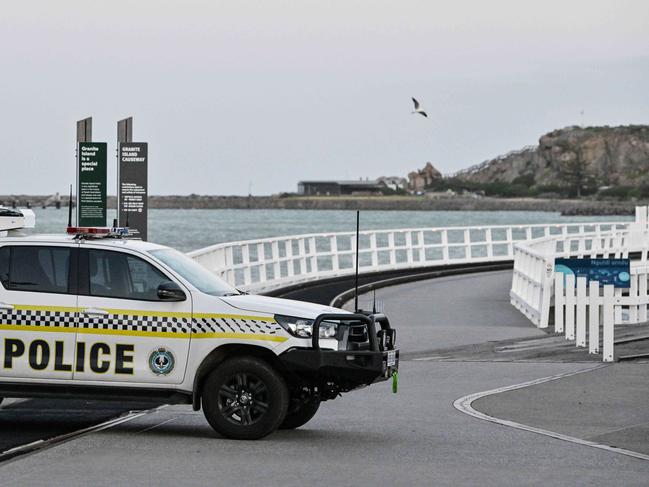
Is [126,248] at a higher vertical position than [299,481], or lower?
higher

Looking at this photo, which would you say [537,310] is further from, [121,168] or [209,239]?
[209,239]

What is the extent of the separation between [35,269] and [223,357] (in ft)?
6.01

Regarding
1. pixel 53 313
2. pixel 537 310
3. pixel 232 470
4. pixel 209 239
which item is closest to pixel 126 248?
pixel 53 313

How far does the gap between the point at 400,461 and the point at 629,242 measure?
4070cm

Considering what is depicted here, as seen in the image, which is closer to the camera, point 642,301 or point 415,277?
point 642,301

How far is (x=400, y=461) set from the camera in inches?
429

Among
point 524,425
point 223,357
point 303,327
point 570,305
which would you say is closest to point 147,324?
point 223,357

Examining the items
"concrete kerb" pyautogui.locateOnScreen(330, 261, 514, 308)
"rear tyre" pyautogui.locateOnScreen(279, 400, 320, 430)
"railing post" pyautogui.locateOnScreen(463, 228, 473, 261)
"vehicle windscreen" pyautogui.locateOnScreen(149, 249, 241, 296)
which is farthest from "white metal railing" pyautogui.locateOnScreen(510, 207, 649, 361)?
"railing post" pyautogui.locateOnScreen(463, 228, 473, 261)

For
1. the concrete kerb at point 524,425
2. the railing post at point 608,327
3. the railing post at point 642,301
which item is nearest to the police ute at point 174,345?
the concrete kerb at point 524,425

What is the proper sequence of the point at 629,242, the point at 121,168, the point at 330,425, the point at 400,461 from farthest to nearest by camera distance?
the point at 629,242 < the point at 121,168 < the point at 330,425 < the point at 400,461

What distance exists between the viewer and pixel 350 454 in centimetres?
1124

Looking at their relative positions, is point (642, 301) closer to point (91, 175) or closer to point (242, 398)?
point (91, 175)

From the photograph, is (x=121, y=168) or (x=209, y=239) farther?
(x=209, y=239)

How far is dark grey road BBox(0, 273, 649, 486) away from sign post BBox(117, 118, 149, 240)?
8.19 metres
